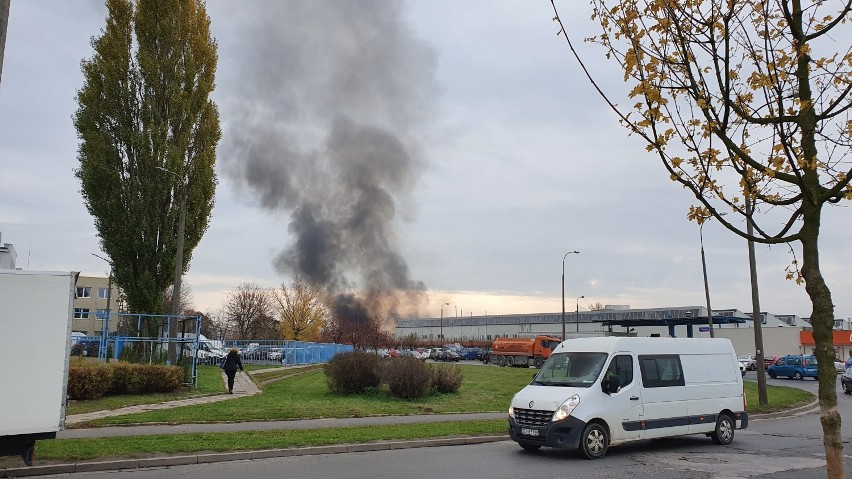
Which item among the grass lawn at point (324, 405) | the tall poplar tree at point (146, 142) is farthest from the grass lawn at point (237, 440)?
the tall poplar tree at point (146, 142)

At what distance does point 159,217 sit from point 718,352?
2219cm

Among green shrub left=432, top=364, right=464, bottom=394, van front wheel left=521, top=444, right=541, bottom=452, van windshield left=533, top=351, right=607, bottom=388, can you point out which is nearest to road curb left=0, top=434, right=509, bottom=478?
van front wheel left=521, top=444, right=541, bottom=452

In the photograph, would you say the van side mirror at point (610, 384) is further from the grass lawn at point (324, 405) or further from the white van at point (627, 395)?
the grass lawn at point (324, 405)

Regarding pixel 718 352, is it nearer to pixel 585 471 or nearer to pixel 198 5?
pixel 585 471

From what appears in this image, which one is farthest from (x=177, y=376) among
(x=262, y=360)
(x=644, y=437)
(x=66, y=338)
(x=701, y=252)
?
(x=701, y=252)

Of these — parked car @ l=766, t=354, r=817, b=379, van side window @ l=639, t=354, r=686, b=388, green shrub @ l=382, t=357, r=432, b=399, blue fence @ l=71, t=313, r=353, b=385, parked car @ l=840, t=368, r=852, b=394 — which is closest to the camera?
van side window @ l=639, t=354, r=686, b=388

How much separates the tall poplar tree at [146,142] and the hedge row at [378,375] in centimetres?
1017

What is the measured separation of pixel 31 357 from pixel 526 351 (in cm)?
4634

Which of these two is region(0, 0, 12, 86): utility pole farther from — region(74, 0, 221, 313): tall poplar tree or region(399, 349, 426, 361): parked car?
region(74, 0, 221, 313): tall poplar tree

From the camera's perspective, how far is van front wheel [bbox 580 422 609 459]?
11.4 metres

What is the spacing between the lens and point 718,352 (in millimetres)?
14453

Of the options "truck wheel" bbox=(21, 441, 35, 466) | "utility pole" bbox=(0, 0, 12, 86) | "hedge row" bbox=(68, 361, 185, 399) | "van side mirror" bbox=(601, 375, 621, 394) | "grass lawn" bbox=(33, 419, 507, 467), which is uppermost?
"utility pole" bbox=(0, 0, 12, 86)

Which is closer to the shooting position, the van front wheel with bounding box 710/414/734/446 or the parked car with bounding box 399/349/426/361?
the van front wheel with bounding box 710/414/734/446

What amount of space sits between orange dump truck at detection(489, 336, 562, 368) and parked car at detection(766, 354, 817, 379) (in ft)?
49.9
